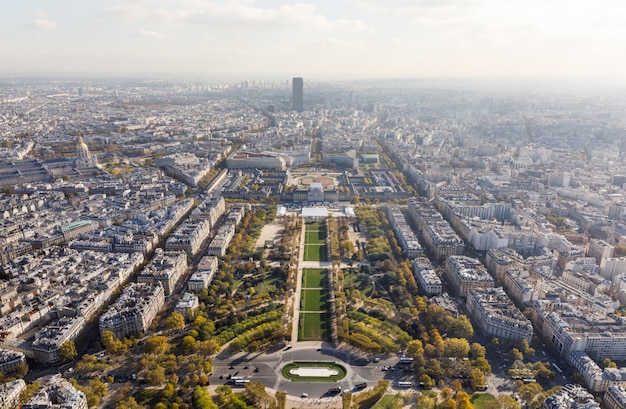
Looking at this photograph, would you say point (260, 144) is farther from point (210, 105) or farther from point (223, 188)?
point (210, 105)

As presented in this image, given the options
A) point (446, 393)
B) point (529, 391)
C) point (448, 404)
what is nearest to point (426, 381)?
point (446, 393)

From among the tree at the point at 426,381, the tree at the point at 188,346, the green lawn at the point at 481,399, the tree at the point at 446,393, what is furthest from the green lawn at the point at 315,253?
the green lawn at the point at 481,399

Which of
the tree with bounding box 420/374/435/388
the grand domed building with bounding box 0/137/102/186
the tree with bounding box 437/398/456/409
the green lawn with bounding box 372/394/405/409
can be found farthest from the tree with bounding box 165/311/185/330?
the grand domed building with bounding box 0/137/102/186

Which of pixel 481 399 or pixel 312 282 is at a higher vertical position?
pixel 312 282

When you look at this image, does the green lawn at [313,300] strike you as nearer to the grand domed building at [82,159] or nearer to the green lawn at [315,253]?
the green lawn at [315,253]

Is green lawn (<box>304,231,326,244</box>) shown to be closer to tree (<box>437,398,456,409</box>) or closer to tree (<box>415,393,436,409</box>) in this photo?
tree (<box>415,393,436,409</box>)

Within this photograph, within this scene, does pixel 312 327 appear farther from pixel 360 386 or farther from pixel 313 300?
pixel 360 386
